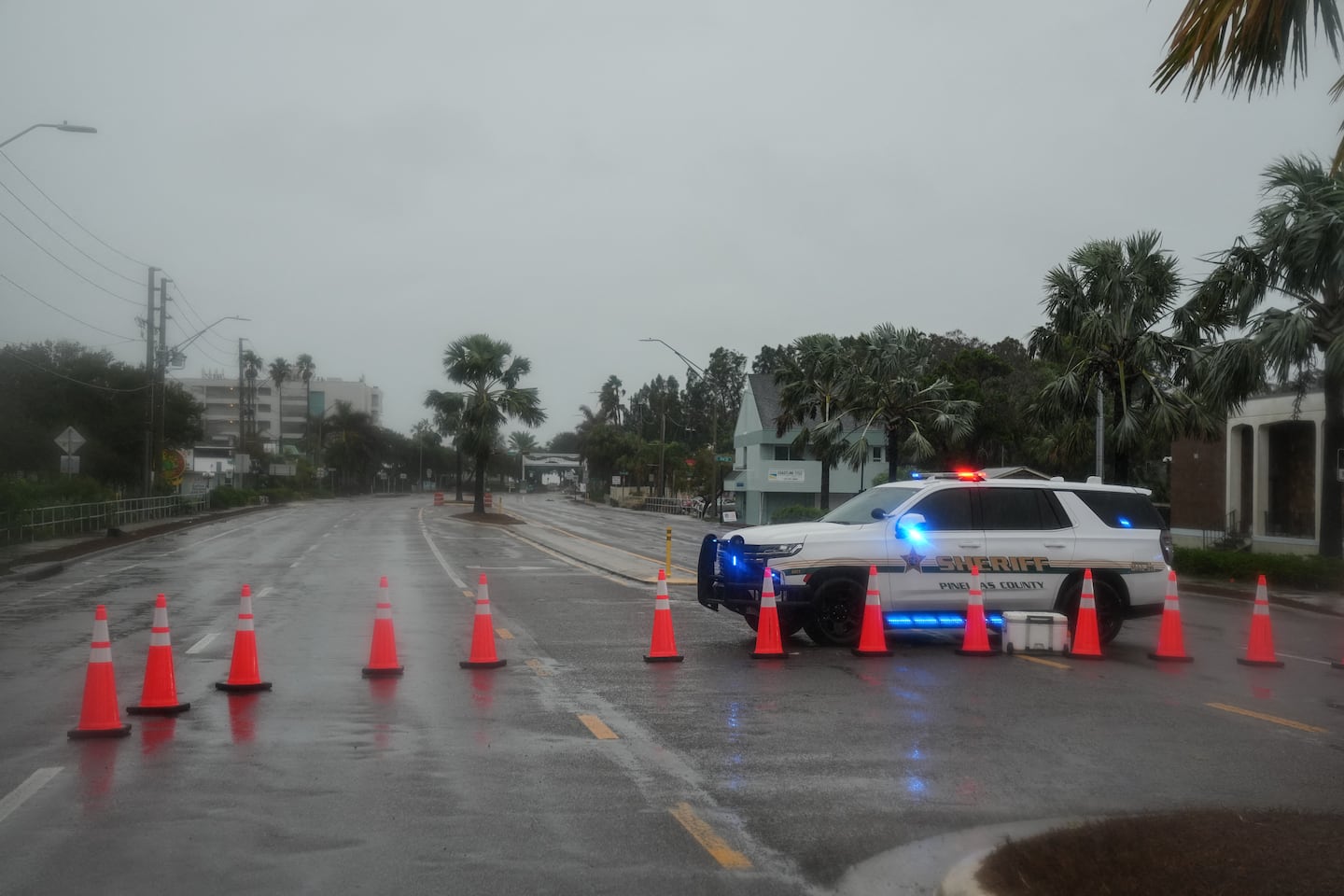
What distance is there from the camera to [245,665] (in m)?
11.0

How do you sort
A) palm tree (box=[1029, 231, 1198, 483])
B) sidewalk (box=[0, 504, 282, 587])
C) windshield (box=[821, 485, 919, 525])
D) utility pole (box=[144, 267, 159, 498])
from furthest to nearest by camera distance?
utility pole (box=[144, 267, 159, 498]), palm tree (box=[1029, 231, 1198, 483]), sidewalk (box=[0, 504, 282, 587]), windshield (box=[821, 485, 919, 525])

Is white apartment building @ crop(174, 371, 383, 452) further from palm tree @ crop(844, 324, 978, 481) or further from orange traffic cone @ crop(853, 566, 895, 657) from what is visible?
orange traffic cone @ crop(853, 566, 895, 657)

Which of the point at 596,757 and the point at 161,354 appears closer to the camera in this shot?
the point at 596,757

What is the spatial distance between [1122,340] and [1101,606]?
18.4m

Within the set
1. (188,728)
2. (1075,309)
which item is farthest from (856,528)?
(1075,309)

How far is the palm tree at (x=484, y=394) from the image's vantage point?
6500 cm

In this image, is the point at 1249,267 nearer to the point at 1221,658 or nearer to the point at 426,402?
the point at 1221,658

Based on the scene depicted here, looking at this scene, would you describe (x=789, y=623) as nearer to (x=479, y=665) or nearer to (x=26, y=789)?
(x=479, y=665)

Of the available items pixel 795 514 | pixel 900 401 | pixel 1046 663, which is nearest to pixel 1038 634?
pixel 1046 663

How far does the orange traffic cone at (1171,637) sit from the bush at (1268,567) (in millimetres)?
11265

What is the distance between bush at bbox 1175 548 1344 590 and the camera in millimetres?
25219

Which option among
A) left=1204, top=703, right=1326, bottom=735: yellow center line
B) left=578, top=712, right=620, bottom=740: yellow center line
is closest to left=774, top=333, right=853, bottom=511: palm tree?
left=1204, top=703, right=1326, bottom=735: yellow center line

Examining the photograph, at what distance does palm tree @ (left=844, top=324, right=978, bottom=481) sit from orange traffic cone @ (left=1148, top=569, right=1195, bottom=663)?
1094 inches

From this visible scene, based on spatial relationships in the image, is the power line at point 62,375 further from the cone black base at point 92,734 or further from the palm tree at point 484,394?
the cone black base at point 92,734
